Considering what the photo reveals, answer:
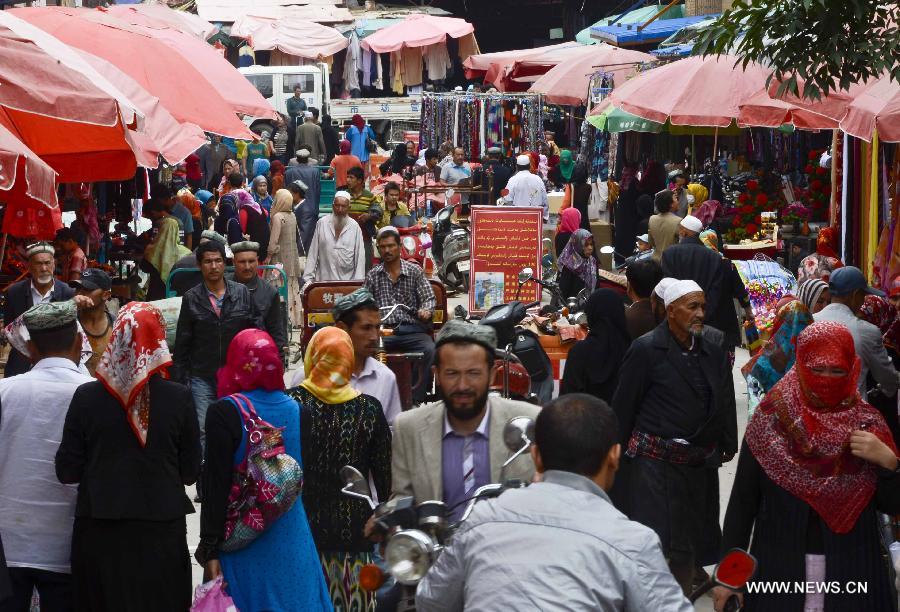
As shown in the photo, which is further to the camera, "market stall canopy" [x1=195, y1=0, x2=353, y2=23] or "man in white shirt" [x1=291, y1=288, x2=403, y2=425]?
"market stall canopy" [x1=195, y1=0, x2=353, y2=23]

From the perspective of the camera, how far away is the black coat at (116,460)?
15.9ft

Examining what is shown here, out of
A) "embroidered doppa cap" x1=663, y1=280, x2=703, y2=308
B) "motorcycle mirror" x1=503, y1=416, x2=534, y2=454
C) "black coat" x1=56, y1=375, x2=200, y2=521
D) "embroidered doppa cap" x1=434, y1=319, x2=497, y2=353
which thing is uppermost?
"embroidered doppa cap" x1=434, y1=319, x2=497, y2=353

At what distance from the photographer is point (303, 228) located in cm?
1798

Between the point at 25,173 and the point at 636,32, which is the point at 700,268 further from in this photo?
the point at 636,32

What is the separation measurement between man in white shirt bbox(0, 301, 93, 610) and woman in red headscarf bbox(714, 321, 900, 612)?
235 centimetres

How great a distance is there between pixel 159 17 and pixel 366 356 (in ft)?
44.1

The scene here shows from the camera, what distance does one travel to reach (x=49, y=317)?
520cm

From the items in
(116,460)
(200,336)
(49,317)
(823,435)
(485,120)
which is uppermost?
(49,317)

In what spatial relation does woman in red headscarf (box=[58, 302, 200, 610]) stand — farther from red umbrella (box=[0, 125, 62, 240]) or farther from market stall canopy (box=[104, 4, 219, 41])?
market stall canopy (box=[104, 4, 219, 41])

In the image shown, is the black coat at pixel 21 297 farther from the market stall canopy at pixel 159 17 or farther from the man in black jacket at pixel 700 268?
the market stall canopy at pixel 159 17

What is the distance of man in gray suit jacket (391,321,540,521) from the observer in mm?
Result: 4434

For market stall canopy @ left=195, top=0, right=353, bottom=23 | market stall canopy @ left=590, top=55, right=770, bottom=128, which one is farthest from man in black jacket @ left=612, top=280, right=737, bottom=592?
market stall canopy @ left=195, top=0, right=353, bottom=23

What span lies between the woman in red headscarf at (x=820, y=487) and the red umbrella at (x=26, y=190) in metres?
3.85

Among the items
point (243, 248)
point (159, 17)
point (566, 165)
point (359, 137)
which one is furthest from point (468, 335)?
point (359, 137)
